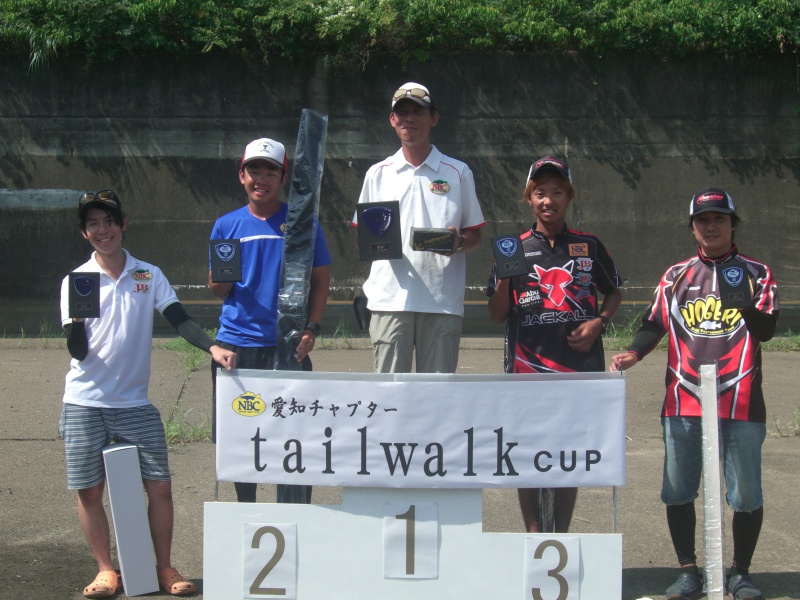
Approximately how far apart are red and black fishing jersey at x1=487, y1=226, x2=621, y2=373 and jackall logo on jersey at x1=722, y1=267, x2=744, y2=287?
1.76 feet

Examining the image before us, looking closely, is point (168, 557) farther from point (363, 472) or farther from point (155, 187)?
point (155, 187)

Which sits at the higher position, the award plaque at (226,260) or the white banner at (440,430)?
the award plaque at (226,260)

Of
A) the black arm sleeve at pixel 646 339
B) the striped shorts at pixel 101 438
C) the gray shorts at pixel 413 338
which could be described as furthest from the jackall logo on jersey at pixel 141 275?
the black arm sleeve at pixel 646 339

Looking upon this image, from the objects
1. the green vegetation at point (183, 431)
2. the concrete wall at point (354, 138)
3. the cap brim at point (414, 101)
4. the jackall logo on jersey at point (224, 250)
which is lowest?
the green vegetation at point (183, 431)

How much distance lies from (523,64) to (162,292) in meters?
7.96

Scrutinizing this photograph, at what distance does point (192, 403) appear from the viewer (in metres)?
7.04

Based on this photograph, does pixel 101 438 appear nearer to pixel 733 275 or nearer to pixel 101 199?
pixel 101 199

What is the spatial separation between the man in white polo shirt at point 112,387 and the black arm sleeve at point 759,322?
2.11m

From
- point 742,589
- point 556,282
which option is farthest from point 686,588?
point 556,282

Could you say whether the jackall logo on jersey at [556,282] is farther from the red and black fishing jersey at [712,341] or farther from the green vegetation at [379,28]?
the green vegetation at [379,28]

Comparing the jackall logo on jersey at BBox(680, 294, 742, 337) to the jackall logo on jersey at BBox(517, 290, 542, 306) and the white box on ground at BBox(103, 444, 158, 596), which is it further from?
the white box on ground at BBox(103, 444, 158, 596)

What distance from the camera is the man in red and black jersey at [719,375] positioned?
3828 millimetres

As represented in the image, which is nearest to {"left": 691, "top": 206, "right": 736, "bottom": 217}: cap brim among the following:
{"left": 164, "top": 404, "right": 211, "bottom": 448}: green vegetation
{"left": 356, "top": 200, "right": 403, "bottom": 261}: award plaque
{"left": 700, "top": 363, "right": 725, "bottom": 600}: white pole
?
{"left": 700, "top": 363, "right": 725, "bottom": 600}: white pole

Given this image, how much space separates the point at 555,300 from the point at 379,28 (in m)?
7.63
